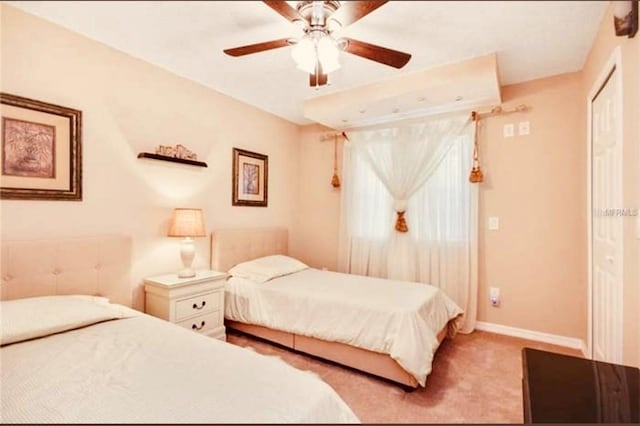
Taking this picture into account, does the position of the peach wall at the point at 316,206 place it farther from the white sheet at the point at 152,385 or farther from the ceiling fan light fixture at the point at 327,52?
the white sheet at the point at 152,385

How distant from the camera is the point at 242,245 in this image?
3025 millimetres

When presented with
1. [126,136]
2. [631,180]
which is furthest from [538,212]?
[126,136]

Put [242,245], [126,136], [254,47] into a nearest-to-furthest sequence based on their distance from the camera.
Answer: [254,47] → [126,136] → [242,245]

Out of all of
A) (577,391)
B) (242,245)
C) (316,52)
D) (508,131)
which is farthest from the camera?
(242,245)

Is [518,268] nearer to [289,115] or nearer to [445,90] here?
[445,90]

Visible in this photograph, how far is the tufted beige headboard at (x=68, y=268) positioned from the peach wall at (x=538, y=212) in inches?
118

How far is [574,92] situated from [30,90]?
381 centimetres

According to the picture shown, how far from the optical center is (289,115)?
3572 millimetres

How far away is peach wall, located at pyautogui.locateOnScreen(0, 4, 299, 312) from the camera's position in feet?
5.66

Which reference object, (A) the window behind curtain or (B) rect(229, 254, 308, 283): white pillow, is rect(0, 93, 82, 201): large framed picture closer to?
(B) rect(229, 254, 308, 283): white pillow

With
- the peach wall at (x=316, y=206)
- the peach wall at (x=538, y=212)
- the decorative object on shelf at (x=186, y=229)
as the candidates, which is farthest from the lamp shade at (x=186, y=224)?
the peach wall at (x=538, y=212)

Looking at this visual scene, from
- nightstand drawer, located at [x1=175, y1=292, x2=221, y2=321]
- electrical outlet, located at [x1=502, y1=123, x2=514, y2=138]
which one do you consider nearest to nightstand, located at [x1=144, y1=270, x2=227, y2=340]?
nightstand drawer, located at [x1=175, y1=292, x2=221, y2=321]

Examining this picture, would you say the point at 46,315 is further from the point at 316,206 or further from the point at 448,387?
the point at 316,206

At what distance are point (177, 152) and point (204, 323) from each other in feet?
4.60
